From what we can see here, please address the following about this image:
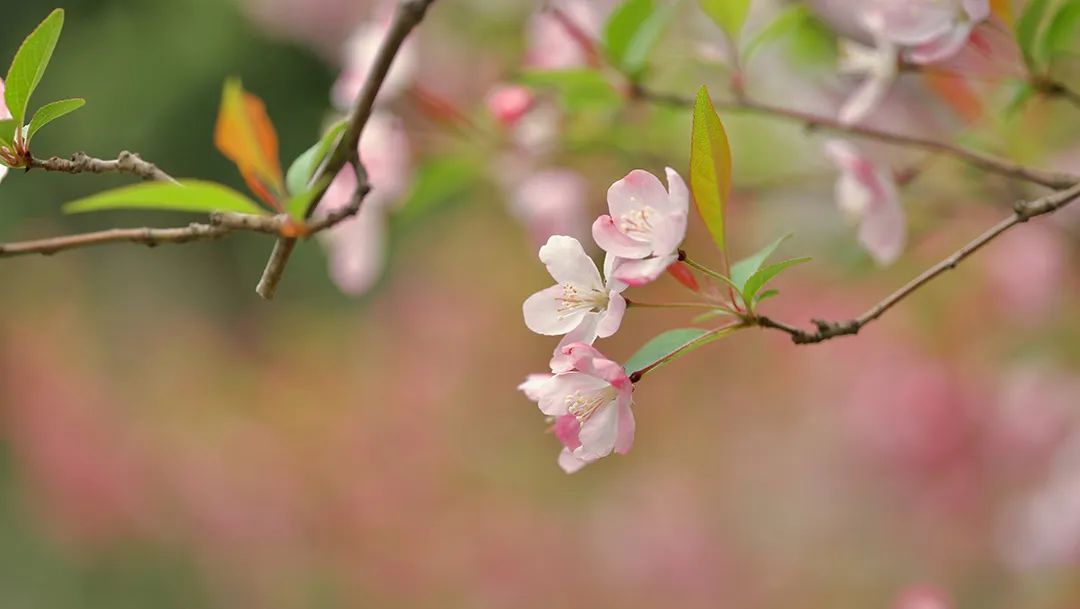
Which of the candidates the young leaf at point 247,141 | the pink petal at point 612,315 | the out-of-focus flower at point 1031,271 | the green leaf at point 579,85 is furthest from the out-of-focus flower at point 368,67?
the out-of-focus flower at point 1031,271

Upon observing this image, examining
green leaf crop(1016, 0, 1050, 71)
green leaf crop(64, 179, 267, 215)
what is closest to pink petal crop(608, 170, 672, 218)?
green leaf crop(64, 179, 267, 215)

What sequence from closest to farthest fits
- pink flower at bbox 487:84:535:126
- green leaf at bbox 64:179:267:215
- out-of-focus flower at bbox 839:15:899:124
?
1. green leaf at bbox 64:179:267:215
2. out-of-focus flower at bbox 839:15:899:124
3. pink flower at bbox 487:84:535:126

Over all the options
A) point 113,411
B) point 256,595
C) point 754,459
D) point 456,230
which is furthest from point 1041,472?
point 113,411

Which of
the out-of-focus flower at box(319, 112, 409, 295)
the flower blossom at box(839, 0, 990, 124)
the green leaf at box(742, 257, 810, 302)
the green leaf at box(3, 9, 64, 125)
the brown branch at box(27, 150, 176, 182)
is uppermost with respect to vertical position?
the green leaf at box(3, 9, 64, 125)

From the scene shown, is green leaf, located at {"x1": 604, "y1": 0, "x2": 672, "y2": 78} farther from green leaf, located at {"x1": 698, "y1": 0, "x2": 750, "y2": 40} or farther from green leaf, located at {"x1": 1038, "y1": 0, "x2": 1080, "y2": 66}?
green leaf, located at {"x1": 1038, "y1": 0, "x2": 1080, "y2": 66}

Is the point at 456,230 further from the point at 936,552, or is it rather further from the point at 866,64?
the point at 866,64

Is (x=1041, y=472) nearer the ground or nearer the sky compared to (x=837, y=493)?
nearer the sky

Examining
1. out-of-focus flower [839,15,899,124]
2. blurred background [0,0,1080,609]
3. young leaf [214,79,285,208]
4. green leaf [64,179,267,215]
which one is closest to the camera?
green leaf [64,179,267,215]

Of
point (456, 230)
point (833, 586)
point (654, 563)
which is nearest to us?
point (833, 586)

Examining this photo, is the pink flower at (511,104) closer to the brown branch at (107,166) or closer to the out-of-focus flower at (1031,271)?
the brown branch at (107,166)
